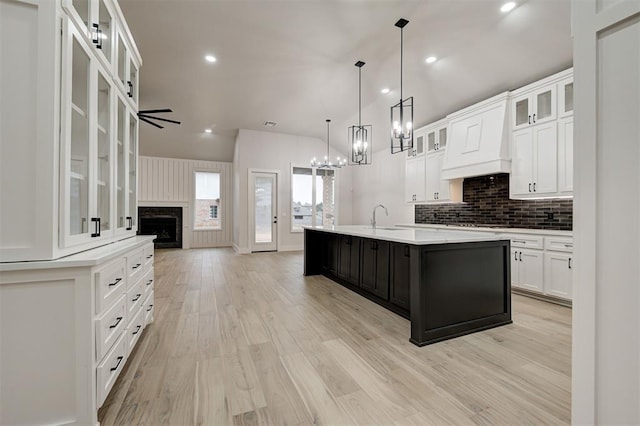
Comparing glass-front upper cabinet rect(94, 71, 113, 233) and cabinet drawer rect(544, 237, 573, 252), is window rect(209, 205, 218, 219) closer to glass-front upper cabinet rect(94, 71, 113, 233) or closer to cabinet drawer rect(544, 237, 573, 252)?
glass-front upper cabinet rect(94, 71, 113, 233)

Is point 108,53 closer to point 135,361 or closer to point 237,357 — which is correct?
point 135,361

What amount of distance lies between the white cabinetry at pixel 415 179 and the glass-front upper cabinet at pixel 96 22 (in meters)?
5.26

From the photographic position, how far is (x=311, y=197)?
8.38m

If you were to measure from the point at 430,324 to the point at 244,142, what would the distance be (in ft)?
21.6

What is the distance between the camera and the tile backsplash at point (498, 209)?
3912mm

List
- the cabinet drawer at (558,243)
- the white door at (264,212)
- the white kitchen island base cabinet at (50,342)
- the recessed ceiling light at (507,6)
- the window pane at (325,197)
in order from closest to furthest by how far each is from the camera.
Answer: the white kitchen island base cabinet at (50,342)
the recessed ceiling light at (507,6)
the cabinet drawer at (558,243)
the white door at (264,212)
the window pane at (325,197)

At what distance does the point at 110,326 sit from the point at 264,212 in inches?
247

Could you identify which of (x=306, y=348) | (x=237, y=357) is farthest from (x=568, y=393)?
(x=237, y=357)

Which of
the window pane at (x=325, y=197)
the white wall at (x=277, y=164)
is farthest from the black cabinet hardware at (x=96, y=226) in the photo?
the window pane at (x=325, y=197)

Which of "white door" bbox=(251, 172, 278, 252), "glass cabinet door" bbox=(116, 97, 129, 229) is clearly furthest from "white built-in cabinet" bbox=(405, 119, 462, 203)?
"glass cabinet door" bbox=(116, 97, 129, 229)

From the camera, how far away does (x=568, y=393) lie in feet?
5.62

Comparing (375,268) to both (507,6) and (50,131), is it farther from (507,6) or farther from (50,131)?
(507,6)

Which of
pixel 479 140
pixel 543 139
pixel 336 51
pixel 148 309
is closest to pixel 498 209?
pixel 479 140

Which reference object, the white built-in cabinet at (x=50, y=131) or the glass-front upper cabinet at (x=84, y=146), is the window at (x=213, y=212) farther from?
the white built-in cabinet at (x=50, y=131)
